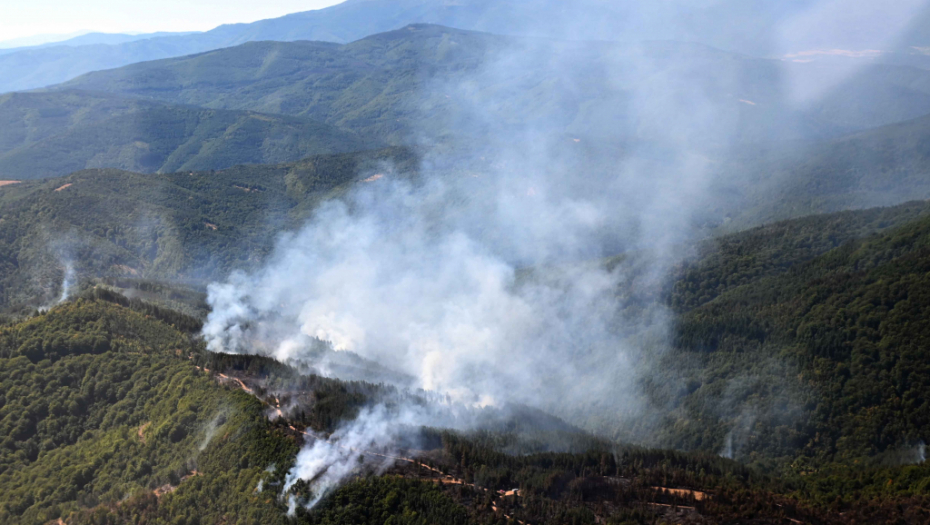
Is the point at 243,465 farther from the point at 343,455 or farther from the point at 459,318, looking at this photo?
the point at 459,318

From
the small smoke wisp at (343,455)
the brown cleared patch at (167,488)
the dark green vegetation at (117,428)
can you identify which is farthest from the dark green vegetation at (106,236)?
the small smoke wisp at (343,455)

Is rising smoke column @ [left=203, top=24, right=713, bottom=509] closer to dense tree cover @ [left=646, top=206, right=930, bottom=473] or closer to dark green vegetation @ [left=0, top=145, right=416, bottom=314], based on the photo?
dense tree cover @ [left=646, top=206, right=930, bottom=473]

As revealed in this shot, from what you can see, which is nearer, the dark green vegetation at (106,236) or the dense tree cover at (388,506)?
the dense tree cover at (388,506)

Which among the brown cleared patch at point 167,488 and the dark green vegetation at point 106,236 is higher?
the dark green vegetation at point 106,236

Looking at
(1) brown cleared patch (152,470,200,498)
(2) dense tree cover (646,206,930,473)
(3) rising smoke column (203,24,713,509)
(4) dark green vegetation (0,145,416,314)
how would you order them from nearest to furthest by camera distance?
(1) brown cleared patch (152,470,200,498) < (2) dense tree cover (646,206,930,473) < (3) rising smoke column (203,24,713,509) < (4) dark green vegetation (0,145,416,314)

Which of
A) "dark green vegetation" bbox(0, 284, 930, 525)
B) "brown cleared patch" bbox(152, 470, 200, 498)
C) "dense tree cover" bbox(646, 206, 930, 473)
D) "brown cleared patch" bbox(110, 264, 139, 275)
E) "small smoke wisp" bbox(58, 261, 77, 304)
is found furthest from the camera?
"brown cleared patch" bbox(110, 264, 139, 275)

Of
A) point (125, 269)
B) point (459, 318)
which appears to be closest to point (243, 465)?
point (459, 318)

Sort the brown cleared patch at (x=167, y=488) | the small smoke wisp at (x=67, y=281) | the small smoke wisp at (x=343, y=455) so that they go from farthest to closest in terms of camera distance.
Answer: the small smoke wisp at (x=67, y=281), the brown cleared patch at (x=167, y=488), the small smoke wisp at (x=343, y=455)

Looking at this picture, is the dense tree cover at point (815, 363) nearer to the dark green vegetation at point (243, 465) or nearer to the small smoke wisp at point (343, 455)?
the dark green vegetation at point (243, 465)

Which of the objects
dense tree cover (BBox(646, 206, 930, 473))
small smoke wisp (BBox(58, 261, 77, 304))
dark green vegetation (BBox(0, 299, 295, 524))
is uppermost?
small smoke wisp (BBox(58, 261, 77, 304))

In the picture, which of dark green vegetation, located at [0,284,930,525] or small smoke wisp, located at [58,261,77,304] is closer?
dark green vegetation, located at [0,284,930,525]

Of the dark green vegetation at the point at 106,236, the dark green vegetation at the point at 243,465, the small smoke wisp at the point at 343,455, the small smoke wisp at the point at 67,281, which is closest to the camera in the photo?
the dark green vegetation at the point at 243,465

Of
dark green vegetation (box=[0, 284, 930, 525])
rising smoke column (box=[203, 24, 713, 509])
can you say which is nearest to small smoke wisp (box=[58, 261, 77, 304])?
dark green vegetation (box=[0, 284, 930, 525])

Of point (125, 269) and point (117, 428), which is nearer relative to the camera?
point (117, 428)
